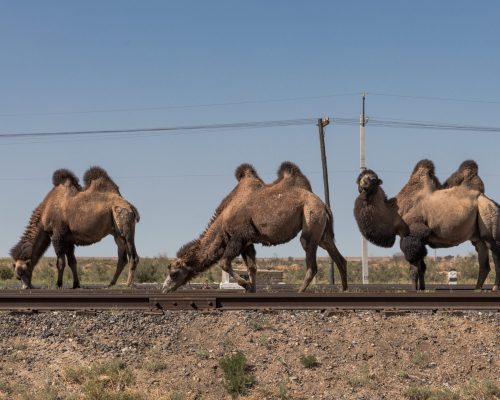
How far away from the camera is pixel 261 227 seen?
14305mm

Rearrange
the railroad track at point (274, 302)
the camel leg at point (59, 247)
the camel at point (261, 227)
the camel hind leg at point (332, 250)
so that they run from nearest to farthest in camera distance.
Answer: the railroad track at point (274, 302) → the camel at point (261, 227) → the camel hind leg at point (332, 250) → the camel leg at point (59, 247)

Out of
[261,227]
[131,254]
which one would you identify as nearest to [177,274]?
[261,227]

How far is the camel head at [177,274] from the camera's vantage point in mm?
14492

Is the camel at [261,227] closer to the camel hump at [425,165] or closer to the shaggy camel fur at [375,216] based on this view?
the shaggy camel fur at [375,216]

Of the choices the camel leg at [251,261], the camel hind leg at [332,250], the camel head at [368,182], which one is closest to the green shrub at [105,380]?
the camel leg at [251,261]

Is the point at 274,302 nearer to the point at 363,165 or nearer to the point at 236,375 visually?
the point at 236,375

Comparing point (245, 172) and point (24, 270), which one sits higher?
point (245, 172)

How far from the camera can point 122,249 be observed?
1950 cm

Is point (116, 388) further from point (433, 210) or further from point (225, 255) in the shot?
point (433, 210)

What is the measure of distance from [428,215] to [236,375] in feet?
24.4

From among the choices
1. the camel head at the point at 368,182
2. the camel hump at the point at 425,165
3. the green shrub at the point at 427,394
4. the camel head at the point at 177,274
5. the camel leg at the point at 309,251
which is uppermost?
the camel hump at the point at 425,165

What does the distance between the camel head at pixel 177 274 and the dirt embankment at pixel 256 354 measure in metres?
3.55

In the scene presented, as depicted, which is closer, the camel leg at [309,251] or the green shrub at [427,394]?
the green shrub at [427,394]

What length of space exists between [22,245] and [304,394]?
12.1 m
